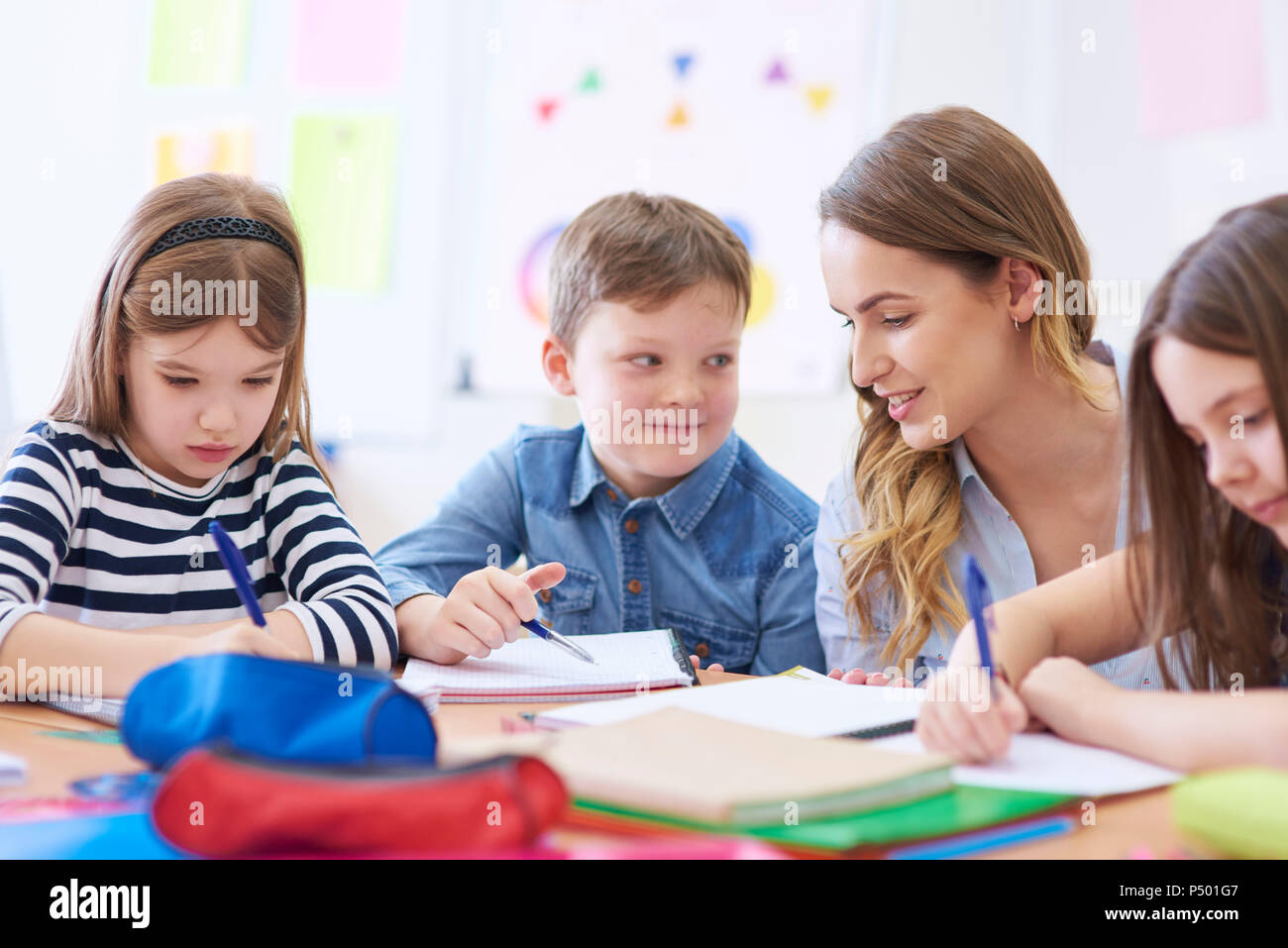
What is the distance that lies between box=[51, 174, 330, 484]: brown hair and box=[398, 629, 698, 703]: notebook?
389 millimetres

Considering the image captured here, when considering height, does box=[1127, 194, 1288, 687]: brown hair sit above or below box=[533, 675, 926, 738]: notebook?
above

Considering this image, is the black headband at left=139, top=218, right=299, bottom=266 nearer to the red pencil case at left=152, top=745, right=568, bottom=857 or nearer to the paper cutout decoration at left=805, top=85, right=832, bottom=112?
the red pencil case at left=152, top=745, right=568, bottom=857

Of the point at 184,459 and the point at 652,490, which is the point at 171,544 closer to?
the point at 184,459

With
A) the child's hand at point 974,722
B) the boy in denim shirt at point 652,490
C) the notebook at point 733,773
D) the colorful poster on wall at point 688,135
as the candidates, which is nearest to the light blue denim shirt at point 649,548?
the boy in denim shirt at point 652,490

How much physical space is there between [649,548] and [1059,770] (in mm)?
848

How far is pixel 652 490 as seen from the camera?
153 centimetres

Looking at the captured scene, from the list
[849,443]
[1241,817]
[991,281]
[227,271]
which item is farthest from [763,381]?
[1241,817]

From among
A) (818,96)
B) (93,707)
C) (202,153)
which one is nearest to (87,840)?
(93,707)

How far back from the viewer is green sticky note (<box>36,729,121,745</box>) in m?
0.76

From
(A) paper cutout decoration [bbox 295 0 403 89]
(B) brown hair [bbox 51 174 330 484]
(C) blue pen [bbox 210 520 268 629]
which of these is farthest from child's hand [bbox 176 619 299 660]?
(A) paper cutout decoration [bbox 295 0 403 89]

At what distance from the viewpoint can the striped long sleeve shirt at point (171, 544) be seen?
1.03 m

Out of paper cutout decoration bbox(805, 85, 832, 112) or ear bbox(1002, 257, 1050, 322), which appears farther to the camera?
paper cutout decoration bbox(805, 85, 832, 112)

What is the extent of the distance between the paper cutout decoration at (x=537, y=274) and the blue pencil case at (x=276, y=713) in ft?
6.82
